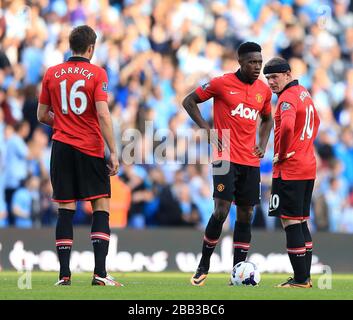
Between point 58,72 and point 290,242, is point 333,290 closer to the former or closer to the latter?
point 290,242

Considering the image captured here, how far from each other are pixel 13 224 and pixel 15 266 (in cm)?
112

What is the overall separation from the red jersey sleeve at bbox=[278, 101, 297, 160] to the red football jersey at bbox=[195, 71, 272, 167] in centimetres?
63

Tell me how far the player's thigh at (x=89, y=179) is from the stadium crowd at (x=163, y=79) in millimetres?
5754

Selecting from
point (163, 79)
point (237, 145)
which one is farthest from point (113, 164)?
point (163, 79)

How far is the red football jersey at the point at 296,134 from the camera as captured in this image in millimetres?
9703

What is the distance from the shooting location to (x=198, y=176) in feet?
53.3

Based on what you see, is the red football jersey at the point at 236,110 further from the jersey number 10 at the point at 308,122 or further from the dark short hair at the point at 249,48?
the jersey number 10 at the point at 308,122

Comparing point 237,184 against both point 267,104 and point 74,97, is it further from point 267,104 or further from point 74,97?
point 74,97

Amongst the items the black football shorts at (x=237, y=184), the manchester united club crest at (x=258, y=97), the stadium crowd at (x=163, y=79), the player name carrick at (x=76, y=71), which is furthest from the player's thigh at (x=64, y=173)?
the stadium crowd at (x=163, y=79)

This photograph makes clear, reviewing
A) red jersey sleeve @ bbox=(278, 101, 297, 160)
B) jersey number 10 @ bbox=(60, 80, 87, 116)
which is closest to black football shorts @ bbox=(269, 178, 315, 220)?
red jersey sleeve @ bbox=(278, 101, 297, 160)

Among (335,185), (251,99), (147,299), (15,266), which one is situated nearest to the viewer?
(147,299)

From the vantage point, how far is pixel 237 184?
10.4 metres

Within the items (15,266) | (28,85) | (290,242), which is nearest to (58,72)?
(290,242)

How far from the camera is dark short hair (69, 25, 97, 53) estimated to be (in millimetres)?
9297
